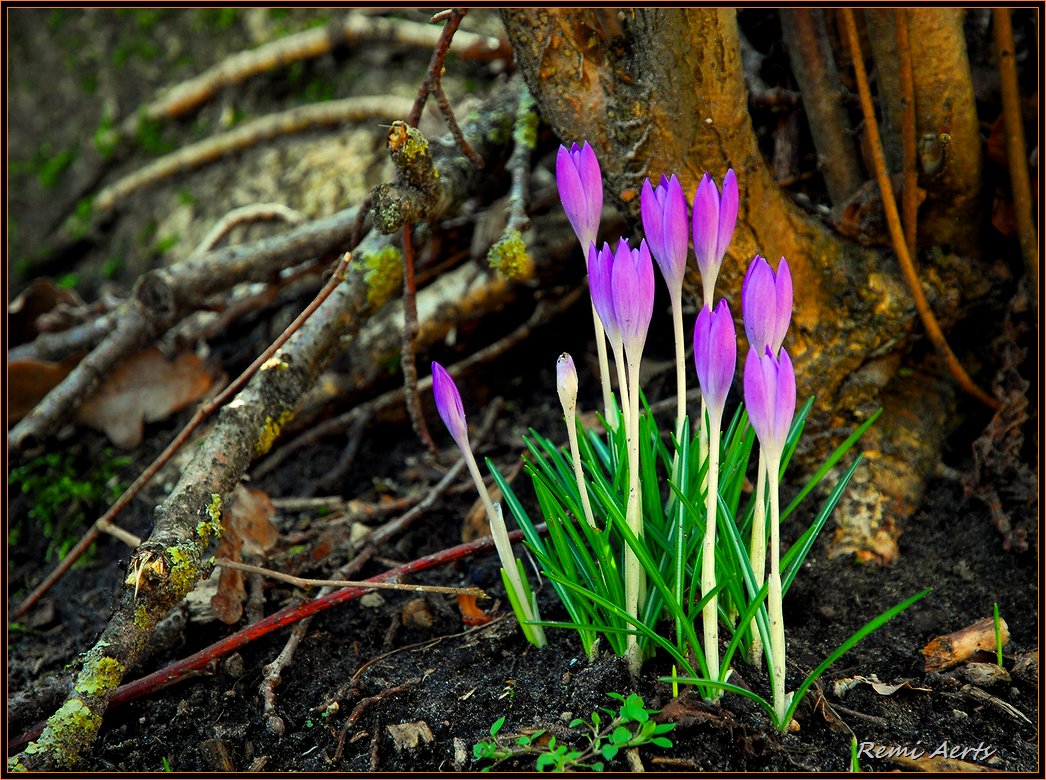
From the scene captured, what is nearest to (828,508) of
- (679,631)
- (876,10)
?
(679,631)

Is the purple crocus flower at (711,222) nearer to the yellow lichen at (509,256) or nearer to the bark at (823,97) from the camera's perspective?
the yellow lichen at (509,256)

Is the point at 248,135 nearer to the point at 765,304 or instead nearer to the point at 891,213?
the point at 891,213

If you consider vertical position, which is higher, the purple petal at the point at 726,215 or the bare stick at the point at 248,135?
the bare stick at the point at 248,135

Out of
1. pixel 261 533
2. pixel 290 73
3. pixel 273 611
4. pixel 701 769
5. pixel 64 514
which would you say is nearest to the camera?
pixel 701 769

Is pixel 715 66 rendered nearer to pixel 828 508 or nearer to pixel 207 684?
pixel 828 508

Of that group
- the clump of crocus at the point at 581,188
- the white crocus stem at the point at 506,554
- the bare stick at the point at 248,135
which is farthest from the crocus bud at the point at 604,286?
the bare stick at the point at 248,135

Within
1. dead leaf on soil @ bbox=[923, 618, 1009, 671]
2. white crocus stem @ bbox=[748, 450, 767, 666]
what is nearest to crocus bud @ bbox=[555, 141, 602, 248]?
white crocus stem @ bbox=[748, 450, 767, 666]

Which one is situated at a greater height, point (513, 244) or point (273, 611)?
point (513, 244)
